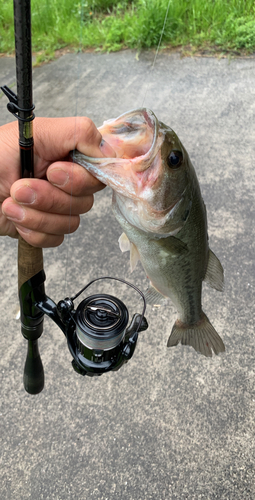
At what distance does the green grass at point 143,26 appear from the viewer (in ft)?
14.1

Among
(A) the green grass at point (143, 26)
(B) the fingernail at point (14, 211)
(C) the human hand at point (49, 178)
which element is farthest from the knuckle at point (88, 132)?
(A) the green grass at point (143, 26)

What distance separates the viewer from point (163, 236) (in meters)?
1.16

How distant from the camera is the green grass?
4305 mm

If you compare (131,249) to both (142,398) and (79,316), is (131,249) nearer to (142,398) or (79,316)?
(79,316)

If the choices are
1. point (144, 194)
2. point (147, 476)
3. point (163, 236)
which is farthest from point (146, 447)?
point (144, 194)

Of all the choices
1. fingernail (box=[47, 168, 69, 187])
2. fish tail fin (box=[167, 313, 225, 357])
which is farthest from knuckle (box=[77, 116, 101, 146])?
fish tail fin (box=[167, 313, 225, 357])

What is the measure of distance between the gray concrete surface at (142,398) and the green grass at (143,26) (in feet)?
6.42

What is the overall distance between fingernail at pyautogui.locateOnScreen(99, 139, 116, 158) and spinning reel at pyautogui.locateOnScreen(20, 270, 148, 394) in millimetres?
348

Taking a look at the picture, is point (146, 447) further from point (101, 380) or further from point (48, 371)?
point (48, 371)

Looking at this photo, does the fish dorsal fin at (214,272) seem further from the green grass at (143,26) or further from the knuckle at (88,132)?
the green grass at (143,26)

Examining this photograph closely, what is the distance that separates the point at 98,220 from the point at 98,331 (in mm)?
1849

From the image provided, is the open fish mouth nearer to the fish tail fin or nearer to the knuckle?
the knuckle

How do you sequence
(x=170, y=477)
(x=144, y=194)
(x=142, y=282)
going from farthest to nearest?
(x=142, y=282) < (x=170, y=477) < (x=144, y=194)

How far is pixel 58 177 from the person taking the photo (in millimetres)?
1096
